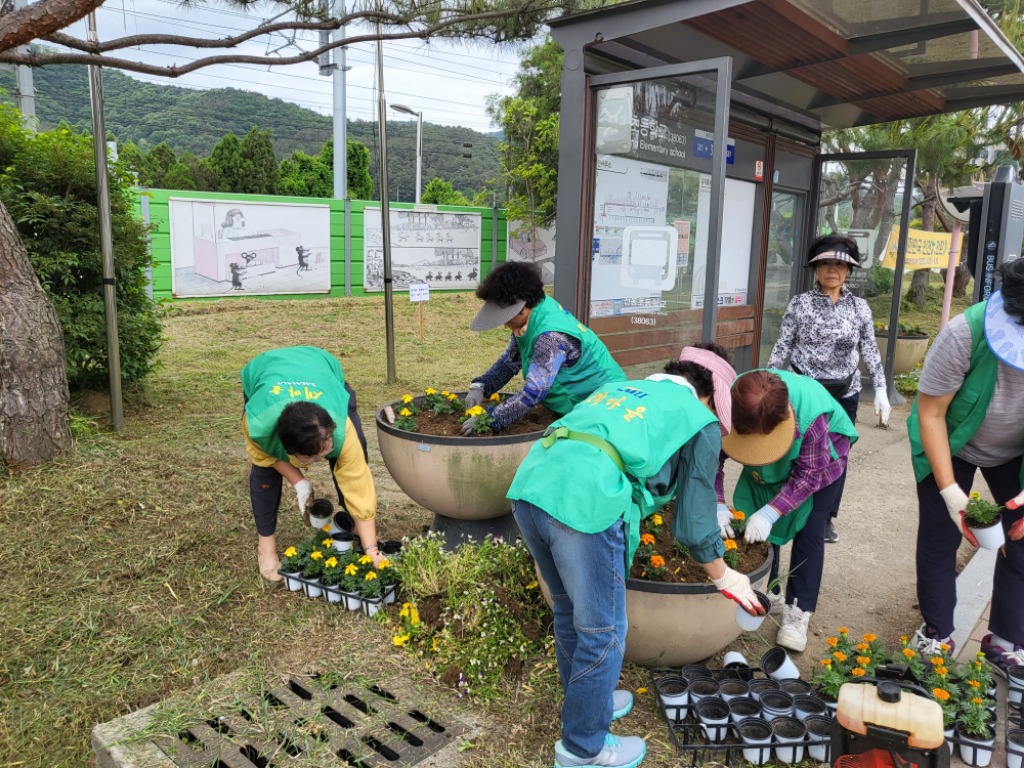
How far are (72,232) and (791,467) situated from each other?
524 cm

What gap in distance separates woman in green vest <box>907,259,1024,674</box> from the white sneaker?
1.37 ft

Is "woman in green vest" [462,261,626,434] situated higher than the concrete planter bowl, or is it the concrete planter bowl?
"woman in green vest" [462,261,626,434]

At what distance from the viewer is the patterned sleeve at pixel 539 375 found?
3.36 meters

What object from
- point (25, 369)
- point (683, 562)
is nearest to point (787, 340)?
point (683, 562)

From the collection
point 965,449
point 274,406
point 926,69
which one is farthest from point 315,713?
point 926,69

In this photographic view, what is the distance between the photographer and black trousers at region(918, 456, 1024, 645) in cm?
284

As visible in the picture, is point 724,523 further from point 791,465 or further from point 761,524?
point 791,465

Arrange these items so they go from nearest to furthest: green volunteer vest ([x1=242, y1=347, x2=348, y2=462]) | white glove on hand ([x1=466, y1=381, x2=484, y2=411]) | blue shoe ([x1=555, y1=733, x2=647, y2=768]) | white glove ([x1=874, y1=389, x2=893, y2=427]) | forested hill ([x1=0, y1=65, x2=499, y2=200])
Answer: blue shoe ([x1=555, y1=733, x2=647, y2=768]) → green volunteer vest ([x1=242, y1=347, x2=348, y2=462]) → white glove on hand ([x1=466, y1=381, x2=484, y2=411]) → white glove ([x1=874, y1=389, x2=893, y2=427]) → forested hill ([x1=0, y1=65, x2=499, y2=200])

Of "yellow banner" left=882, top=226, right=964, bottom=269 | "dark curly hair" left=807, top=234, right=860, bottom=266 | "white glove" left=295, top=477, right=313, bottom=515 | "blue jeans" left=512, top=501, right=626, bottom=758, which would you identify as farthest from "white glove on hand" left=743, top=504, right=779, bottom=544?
"yellow banner" left=882, top=226, right=964, bottom=269

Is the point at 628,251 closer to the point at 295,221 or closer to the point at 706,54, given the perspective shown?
the point at 706,54

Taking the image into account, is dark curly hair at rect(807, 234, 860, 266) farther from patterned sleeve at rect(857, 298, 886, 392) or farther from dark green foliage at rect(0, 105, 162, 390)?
dark green foliage at rect(0, 105, 162, 390)

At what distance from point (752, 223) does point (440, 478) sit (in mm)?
5048

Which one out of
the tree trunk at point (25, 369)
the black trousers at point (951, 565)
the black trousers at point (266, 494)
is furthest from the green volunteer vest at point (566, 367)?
the tree trunk at point (25, 369)

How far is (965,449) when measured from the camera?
2.83 m
